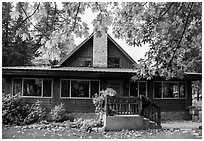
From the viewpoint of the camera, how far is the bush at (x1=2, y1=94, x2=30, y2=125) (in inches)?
449

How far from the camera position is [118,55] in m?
16.0

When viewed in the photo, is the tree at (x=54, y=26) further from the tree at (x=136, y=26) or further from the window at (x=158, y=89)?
the window at (x=158, y=89)

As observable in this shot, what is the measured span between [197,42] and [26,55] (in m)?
20.8

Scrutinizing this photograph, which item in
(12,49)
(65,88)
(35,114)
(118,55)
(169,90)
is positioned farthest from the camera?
(12,49)

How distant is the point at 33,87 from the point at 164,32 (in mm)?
9138

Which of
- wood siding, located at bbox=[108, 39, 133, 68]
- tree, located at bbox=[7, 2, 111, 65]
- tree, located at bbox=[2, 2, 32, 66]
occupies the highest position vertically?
tree, located at bbox=[2, 2, 32, 66]

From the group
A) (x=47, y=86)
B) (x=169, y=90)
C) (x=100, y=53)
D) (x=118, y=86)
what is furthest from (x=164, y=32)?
(x=100, y=53)

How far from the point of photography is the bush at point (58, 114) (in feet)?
40.5

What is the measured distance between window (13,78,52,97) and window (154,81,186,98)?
230 inches

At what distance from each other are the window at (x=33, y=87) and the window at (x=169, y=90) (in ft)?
19.2

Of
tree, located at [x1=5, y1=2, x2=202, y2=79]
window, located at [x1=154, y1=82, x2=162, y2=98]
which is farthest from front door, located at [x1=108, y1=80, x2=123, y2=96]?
tree, located at [x1=5, y1=2, x2=202, y2=79]

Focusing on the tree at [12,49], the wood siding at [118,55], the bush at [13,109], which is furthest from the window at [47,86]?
the tree at [12,49]

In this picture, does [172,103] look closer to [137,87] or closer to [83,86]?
[137,87]

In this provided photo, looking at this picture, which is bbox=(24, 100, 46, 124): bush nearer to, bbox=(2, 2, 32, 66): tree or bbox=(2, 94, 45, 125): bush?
bbox=(2, 94, 45, 125): bush
